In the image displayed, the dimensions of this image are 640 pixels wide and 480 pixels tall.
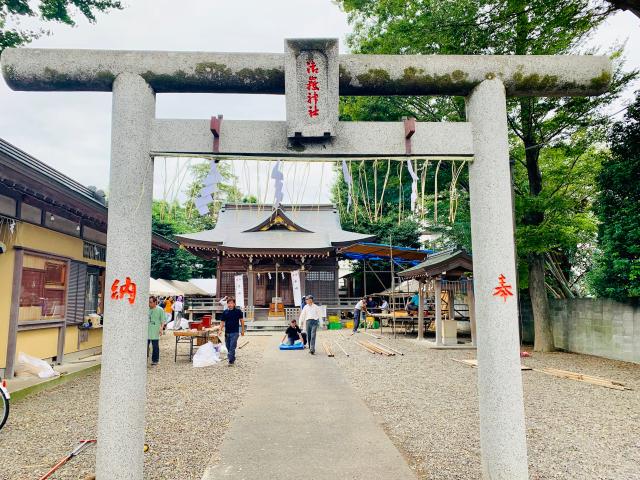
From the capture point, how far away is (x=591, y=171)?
11477 mm

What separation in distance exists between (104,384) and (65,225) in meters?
7.72

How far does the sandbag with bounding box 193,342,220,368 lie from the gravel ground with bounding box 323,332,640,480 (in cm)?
325

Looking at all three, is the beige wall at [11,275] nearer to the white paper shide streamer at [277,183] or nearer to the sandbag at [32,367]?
the sandbag at [32,367]

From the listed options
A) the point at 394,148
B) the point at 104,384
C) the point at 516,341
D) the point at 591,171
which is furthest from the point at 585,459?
the point at 591,171

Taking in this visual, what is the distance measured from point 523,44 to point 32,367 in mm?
13476

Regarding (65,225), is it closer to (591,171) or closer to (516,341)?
(516,341)

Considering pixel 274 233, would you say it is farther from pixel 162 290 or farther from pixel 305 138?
pixel 305 138

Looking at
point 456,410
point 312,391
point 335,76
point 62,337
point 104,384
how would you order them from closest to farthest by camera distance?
point 104,384 < point 335,76 < point 456,410 < point 312,391 < point 62,337

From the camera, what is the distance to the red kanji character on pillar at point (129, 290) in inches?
139

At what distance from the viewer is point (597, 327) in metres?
11.9

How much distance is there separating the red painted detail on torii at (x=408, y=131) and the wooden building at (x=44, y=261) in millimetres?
5509

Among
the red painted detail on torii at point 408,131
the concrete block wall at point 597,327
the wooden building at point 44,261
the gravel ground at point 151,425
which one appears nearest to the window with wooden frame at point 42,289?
the wooden building at point 44,261

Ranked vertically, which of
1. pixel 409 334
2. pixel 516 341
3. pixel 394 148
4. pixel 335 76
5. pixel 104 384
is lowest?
pixel 409 334

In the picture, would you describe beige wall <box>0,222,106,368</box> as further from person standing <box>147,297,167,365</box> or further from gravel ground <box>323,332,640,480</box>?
A: gravel ground <box>323,332,640,480</box>
